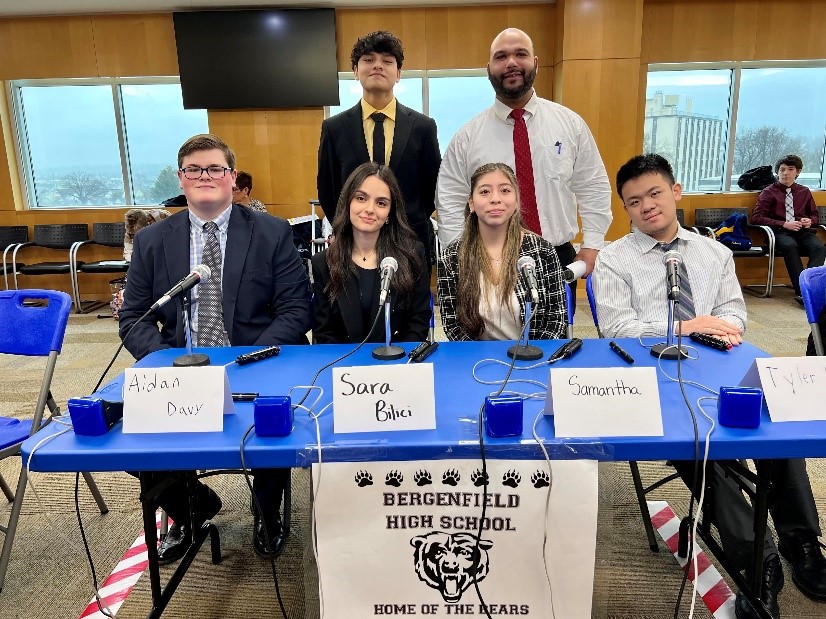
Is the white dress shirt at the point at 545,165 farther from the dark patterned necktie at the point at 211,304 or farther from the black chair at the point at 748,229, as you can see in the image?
the black chair at the point at 748,229

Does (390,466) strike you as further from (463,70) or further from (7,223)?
(7,223)

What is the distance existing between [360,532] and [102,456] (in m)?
0.53

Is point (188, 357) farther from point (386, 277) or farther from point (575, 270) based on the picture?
point (575, 270)

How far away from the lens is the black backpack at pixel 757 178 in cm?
611

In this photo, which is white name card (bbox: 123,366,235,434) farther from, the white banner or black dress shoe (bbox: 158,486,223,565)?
black dress shoe (bbox: 158,486,223,565)

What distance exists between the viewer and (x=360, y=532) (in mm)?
1143

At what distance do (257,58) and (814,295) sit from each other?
18.3 feet

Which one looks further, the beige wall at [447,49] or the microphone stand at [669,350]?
the beige wall at [447,49]

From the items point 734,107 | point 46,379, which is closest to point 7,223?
point 46,379

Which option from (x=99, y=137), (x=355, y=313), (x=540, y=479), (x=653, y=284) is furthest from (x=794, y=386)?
(x=99, y=137)

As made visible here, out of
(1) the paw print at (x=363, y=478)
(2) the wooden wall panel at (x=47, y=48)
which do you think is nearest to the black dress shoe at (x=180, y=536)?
(1) the paw print at (x=363, y=478)

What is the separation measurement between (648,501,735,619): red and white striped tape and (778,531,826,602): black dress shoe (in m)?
0.20

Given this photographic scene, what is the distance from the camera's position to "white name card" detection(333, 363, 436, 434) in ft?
3.71

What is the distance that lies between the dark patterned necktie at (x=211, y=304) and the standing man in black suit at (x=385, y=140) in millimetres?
984
